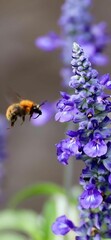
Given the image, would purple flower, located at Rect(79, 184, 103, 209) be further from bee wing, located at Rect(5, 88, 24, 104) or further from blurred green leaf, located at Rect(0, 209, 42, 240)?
blurred green leaf, located at Rect(0, 209, 42, 240)

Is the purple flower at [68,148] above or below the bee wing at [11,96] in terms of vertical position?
below

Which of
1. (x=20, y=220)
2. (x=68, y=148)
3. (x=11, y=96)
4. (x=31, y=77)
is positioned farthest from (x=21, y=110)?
(x=31, y=77)

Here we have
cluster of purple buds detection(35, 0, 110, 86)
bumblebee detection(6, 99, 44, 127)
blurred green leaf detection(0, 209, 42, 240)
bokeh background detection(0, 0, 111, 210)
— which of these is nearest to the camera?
bumblebee detection(6, 99, 44, 127)

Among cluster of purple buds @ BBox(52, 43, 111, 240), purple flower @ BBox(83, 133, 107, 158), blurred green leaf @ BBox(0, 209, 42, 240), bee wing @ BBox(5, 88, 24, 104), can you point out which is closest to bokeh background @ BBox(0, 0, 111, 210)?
blurred green leaf @ BBox(0, 209, 42, 240)

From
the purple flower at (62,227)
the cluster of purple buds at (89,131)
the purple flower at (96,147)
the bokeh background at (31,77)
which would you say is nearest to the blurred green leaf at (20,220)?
the purple flower at (62,227)

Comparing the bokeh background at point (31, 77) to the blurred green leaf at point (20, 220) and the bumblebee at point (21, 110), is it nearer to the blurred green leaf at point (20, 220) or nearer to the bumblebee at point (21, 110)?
the blurred green leaf at point (20, 220)
